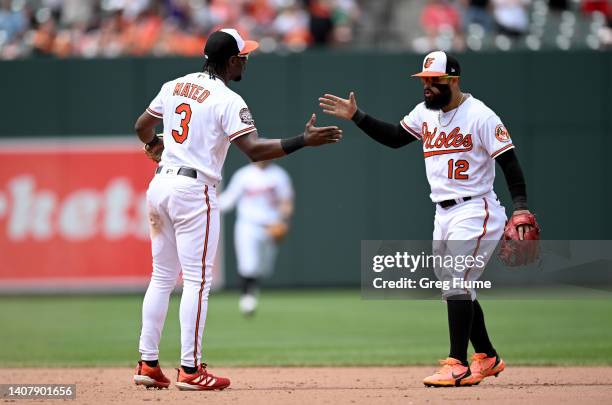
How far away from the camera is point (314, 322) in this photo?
12.1 metres

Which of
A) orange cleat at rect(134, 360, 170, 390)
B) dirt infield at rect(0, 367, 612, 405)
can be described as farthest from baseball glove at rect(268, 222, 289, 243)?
orange cleat at rect(134, 360, 170, 390)

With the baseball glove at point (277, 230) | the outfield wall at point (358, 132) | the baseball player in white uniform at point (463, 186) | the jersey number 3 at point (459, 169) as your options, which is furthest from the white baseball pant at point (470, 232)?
the outfield wall at point (358, 132)

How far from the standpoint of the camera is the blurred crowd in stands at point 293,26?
15.6 metres

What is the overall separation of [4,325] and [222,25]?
5.88 m

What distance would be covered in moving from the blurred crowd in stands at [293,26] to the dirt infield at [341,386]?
8.21 meters

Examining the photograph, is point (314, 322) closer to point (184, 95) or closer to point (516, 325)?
point (516, 325)

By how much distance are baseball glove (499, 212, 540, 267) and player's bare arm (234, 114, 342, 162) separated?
126 centimetres

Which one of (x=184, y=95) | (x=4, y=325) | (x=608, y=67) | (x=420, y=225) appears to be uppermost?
(x=608, y=67)

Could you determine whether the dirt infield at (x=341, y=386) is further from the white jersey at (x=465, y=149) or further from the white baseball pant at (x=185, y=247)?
the white jersey at (x=465, y=149)

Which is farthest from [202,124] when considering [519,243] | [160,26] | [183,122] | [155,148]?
[160,26]

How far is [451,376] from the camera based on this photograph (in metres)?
6.68

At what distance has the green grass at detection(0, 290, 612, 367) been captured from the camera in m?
9.18

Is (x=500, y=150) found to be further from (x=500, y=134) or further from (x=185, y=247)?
(x=185, y=247)

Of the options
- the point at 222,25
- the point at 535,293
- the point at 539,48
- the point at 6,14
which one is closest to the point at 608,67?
the point at 539,48
